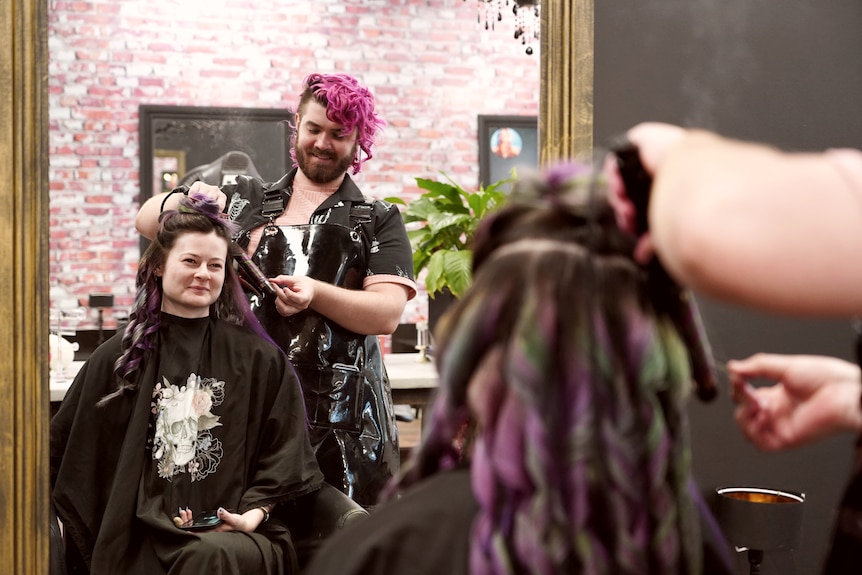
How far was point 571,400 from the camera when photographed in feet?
2.49

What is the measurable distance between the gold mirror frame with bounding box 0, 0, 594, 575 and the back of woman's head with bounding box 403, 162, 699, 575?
1459 millimetres

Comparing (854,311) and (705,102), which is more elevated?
(705,102)

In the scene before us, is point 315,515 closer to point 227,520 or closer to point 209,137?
point 227,520

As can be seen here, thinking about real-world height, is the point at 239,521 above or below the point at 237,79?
below

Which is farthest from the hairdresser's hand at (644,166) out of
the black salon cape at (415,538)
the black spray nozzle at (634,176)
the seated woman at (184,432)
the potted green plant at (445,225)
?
the seated woman at (184,432)

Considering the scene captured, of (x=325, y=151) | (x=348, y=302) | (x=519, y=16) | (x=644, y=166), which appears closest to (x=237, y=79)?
(x=325, y=151)

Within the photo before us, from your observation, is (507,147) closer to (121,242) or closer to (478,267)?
(121,242)

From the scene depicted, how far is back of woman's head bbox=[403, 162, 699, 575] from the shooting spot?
0.76 meters

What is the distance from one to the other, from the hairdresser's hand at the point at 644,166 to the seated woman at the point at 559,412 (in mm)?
14

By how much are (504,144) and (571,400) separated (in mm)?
1455

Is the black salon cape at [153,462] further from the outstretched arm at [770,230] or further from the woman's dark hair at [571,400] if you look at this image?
the outstretched arm at [770,230]

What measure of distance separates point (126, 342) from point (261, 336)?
33 centimetres

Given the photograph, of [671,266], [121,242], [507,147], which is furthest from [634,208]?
[121,242]

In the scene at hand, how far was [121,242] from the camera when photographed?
201 centimetres
